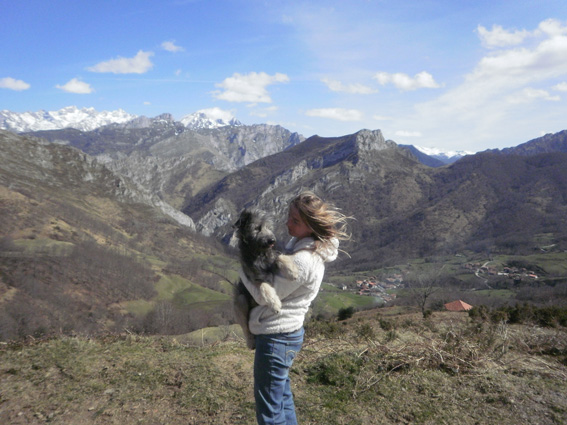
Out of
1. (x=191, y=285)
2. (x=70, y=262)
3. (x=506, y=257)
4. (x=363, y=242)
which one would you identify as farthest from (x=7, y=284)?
(x=363, y=242)

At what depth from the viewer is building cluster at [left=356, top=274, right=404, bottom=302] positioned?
89175 millimetres

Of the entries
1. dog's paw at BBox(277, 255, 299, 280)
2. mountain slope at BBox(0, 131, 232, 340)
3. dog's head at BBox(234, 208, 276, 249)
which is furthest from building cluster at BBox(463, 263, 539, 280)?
dog's head at BBox(234, 208, 276, 249)

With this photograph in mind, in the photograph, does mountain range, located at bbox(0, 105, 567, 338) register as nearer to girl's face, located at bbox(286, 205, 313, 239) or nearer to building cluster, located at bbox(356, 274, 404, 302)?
building cluster, located at bbox(356, 274, 404, 302)

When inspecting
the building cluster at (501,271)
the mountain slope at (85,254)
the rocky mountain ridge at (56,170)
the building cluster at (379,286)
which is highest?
the rocky mountain ridge at (56,170)

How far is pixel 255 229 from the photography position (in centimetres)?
283

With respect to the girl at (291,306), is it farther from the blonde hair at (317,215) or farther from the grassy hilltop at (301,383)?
the grassy hilltop at (301,383)

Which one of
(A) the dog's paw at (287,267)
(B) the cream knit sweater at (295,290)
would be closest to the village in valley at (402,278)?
(B) the cream knit sweater at (295,290)

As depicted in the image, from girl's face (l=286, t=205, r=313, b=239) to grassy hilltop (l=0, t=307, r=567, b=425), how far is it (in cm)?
253

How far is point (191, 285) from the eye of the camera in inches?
3900

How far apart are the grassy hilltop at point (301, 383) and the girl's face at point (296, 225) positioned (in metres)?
2.53

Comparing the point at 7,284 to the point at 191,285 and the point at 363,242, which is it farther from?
the point at 363,242

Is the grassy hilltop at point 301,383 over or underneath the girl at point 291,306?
underneath

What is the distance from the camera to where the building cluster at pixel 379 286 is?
8918 cm

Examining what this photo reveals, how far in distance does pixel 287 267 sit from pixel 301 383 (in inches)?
127
